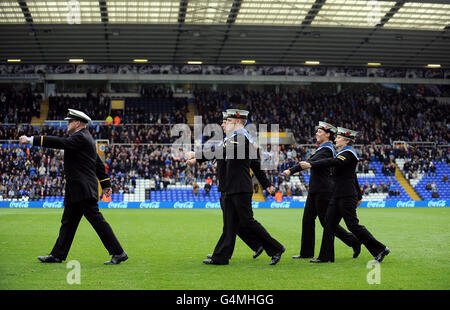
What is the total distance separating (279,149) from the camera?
4503 centimetres

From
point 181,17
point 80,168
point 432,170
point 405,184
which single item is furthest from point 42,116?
point 80,168

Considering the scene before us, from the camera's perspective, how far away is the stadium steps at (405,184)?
43531 mm

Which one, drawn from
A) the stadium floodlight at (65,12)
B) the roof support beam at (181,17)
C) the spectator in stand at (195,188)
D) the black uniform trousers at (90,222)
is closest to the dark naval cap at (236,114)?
the black uniform trousers at (90,222)

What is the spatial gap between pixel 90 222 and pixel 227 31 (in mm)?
37446

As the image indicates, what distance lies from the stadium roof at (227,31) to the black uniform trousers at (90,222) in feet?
106

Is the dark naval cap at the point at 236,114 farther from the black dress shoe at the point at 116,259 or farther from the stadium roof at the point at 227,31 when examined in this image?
the stadium roof at the point at 227,31

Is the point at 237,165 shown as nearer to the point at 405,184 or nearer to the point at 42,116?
the point at 405,184

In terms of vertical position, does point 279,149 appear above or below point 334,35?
below

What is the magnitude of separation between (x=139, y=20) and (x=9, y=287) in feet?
124

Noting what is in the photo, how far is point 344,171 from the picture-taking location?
10.2 m

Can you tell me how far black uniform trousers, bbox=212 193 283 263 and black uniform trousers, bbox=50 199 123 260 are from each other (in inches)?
67.3

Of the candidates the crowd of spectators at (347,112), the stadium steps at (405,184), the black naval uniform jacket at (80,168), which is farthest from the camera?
the crowd of spectators at (347,112)
